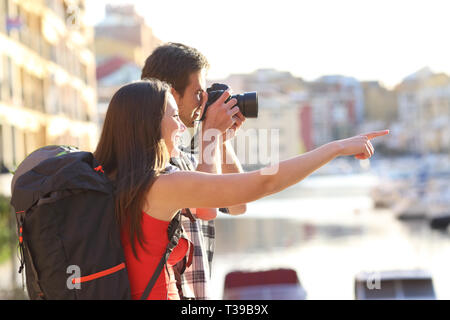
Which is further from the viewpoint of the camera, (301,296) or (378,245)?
(378,245)

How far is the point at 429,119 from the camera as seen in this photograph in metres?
101

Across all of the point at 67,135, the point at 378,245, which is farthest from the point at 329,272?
the point at 67,135

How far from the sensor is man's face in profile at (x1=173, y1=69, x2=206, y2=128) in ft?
6.85

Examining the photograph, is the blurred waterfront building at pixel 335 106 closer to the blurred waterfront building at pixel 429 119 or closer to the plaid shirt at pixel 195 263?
the blurred waterfront building at pixel 429 119

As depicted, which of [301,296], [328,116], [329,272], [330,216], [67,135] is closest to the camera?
[301,296]

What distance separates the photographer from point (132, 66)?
56469mm

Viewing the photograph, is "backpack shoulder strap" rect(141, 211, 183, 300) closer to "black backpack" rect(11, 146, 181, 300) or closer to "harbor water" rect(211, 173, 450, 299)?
"black backpack" rect(11, 146, 181, 300)

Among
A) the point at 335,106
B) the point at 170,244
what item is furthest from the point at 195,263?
the point at 335,106

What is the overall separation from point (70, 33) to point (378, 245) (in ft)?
66.0

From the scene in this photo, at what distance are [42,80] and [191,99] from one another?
1007 inches

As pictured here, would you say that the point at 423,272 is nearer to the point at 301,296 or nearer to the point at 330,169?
the point at 301,296

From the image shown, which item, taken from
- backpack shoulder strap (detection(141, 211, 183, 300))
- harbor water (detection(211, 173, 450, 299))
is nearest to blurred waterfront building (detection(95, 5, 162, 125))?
harbor water (detection(211, 173, 450, 299))

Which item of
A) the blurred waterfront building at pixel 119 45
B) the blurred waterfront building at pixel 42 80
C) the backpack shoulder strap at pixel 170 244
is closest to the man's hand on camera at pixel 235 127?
the backpack shoulder strap at pixel 170 244

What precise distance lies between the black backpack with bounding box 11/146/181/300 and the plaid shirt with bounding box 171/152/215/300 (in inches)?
14.8
